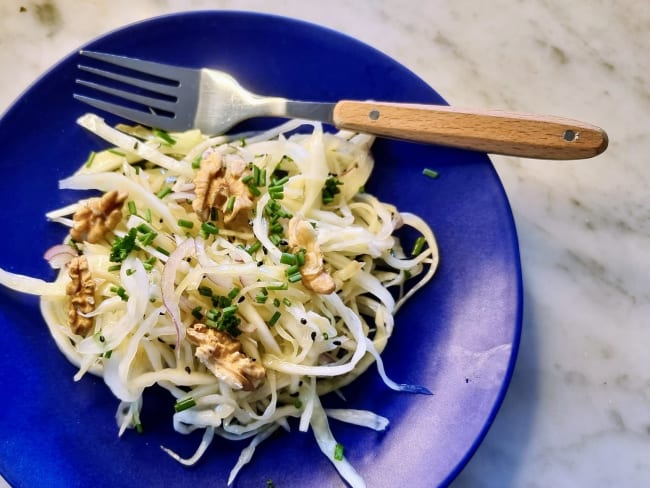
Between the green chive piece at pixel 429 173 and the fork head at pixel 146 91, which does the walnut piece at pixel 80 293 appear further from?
the green chive piece at pixel 429 173

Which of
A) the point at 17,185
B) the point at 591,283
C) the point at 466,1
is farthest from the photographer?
the point at 466,1

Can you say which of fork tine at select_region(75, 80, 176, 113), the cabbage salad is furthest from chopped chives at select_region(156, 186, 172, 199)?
fork tine at select_region(75, 80, 176, 113)

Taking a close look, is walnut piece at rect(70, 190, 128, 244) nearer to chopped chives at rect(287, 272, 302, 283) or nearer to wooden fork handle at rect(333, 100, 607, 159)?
chopped chives at rect(287, 272, 302, 283)

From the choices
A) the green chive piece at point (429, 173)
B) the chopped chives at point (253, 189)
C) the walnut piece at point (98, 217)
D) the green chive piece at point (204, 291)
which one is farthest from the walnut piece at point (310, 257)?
the walnut piece at point (98, 217)

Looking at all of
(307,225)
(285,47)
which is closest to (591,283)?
(307,225)

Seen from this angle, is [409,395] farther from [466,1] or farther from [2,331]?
[466,1]

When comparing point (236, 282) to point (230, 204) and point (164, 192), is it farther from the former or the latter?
point (164, 192)
